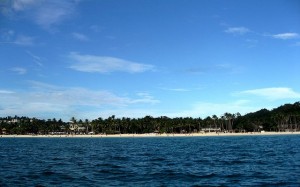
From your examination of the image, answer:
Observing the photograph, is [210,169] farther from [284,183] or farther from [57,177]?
[57,177]

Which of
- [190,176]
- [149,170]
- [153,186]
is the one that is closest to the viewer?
[153,186]

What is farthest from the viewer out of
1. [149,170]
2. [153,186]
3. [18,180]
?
[149,170]

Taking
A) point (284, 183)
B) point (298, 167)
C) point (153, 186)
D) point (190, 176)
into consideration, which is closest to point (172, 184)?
point (153, 186)

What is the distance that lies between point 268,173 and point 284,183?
719 cm

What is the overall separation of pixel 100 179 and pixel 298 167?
24.9m

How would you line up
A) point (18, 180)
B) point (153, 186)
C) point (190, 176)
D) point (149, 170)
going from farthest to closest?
1. point (149, 170)
2. point (190, 176)
3. point (18, 180)
4. point (153, 186)

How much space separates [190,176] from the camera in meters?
40.7

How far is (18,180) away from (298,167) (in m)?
33.0

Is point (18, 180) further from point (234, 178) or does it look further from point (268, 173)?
point (268, 173)

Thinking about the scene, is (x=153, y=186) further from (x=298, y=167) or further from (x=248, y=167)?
(x=298, y=167)

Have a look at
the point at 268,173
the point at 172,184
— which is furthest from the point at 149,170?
the point at 268,173

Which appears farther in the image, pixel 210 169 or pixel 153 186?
pixel 210 169

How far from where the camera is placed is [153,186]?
111 ft

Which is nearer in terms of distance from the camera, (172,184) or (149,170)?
(172,184)
